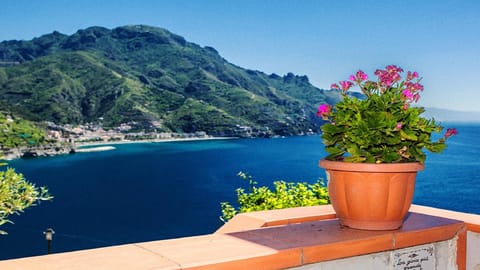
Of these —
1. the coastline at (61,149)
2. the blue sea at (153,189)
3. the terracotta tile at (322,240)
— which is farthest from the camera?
the coastline at (61,149)


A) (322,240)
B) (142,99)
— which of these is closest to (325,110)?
(322,240)

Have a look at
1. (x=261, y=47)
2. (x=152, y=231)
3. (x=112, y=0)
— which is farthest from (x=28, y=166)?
(x=112, y=0)

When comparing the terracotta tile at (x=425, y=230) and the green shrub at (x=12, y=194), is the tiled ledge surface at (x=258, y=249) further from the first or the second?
the green shrub at (x=12, y=194)

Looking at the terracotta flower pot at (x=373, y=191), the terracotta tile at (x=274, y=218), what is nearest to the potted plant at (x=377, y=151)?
the terracotta flower pot at (x=373, y=191)

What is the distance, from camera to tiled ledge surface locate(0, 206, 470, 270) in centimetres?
156

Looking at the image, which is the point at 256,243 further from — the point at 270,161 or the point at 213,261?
the point at 270,161

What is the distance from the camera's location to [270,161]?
257 ft

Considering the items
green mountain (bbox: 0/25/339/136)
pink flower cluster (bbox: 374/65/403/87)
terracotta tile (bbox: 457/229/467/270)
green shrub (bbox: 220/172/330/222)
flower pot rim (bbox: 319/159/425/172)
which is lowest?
green shrub (bbox: 220/172/330/222)

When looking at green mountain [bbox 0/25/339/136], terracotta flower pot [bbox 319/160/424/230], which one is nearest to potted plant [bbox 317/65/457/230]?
terracotta flower pot [bbox 319/160/424/230]

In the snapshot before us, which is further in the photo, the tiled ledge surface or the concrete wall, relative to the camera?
the concrete wall

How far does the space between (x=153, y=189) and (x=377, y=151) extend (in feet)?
194

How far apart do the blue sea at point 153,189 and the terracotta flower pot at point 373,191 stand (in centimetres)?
3890

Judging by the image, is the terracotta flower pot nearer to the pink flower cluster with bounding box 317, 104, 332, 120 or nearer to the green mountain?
the pink flower cluster with bounding box 317, 104, 332, 120

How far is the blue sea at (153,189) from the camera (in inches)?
1635
